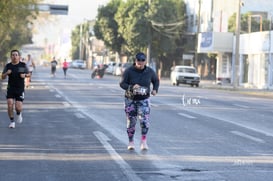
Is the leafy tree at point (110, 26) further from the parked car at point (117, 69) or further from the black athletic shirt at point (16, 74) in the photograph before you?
A: the black athletic shirt at point (16, 74)

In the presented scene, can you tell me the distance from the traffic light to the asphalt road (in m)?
30.9

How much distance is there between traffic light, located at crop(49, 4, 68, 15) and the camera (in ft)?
173

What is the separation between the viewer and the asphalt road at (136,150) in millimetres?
10164

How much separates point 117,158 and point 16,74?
5.78 metres

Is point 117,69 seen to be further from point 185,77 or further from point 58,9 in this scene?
point 185,77

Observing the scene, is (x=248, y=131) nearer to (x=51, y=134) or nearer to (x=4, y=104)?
(x=51, y=134)

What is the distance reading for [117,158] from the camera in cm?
1164

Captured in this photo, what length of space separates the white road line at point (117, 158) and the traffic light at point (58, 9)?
38.1 meters

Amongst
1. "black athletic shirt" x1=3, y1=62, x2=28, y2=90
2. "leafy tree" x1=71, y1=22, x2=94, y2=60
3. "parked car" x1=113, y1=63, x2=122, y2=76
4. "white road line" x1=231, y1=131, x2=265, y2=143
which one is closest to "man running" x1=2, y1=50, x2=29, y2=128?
"black athletic shirt" x1=3, y1=62, x2=28, y2=90

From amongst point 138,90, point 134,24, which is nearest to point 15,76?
point 138,90

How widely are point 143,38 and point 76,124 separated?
5874 centimetres

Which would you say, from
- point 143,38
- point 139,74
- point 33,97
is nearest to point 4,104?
point 33,97

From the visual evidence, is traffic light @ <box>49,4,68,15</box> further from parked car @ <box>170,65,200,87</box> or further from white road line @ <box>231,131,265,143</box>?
white road line @ <box>231,131,265,143</box>

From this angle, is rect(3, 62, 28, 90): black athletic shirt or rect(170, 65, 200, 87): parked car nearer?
rect(3, 62, 28, 90): black athletic shirt
